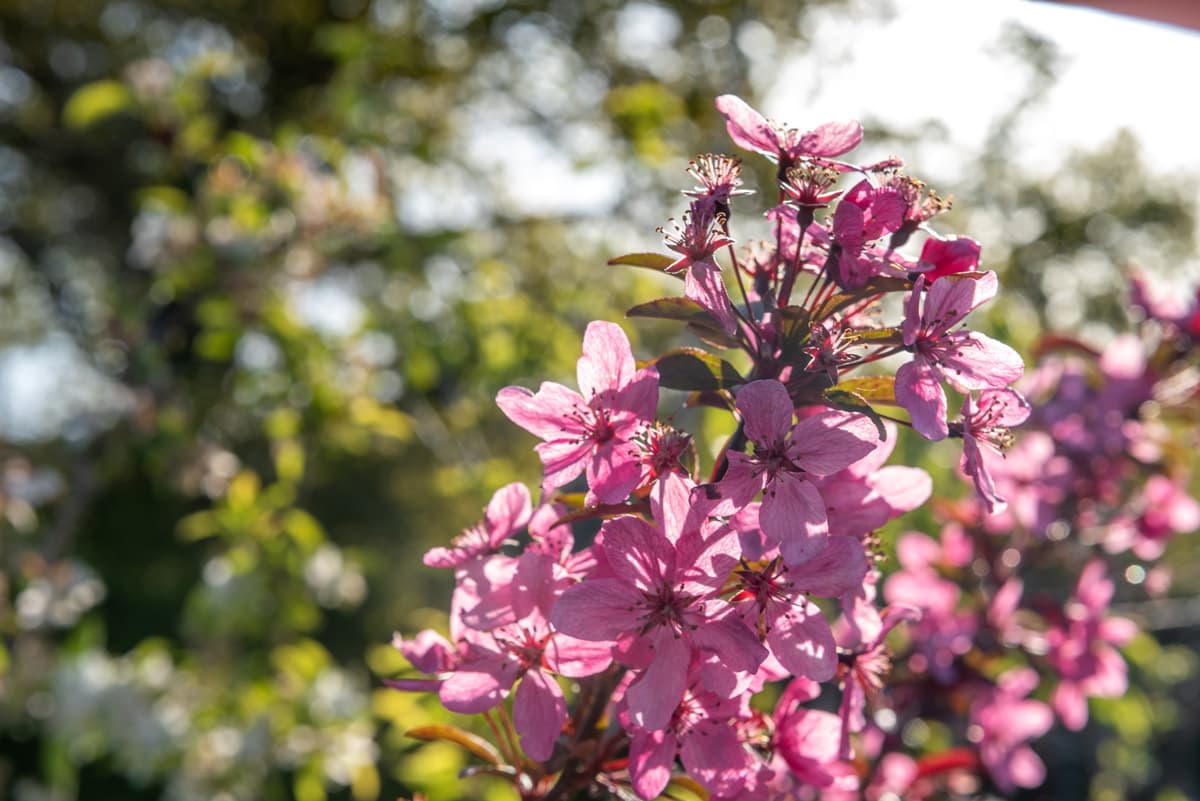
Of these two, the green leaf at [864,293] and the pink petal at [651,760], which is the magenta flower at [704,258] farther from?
the pink petal at [651,760]

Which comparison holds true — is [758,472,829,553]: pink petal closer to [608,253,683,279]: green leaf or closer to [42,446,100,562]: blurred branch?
[608,253,683,279]: green leaf

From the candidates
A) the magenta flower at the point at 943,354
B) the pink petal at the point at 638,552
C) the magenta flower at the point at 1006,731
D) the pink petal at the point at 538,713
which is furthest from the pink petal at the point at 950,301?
the magenta flower at the point at 1006,731

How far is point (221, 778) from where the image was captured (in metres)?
1.71

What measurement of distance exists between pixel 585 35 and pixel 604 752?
3487 millimetres

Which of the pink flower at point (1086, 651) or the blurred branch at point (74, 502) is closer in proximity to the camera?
the pink flower at point (1086, 651)

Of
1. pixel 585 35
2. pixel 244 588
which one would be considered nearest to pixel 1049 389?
pixel 244 588

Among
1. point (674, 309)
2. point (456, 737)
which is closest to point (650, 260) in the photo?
point (674, 309)

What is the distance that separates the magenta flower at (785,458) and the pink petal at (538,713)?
166 mm

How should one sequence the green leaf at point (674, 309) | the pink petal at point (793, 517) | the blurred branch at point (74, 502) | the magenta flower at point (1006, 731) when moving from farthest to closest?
the blurred branch at point (74, 502) < the magenta flower at point (1006, 731) < the green leaf at point (674, 309) < the pink petal at point (793, 517)

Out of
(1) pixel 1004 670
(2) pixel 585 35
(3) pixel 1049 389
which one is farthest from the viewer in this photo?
(2) pixel 585 35

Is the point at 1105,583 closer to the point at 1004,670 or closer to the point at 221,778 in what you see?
the point at 1004,670

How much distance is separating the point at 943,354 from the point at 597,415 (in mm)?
210

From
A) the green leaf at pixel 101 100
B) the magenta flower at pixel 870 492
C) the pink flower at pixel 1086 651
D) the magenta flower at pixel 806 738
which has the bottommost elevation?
the green leaf at pixel 101 100

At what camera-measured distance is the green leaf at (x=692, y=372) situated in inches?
24.5
